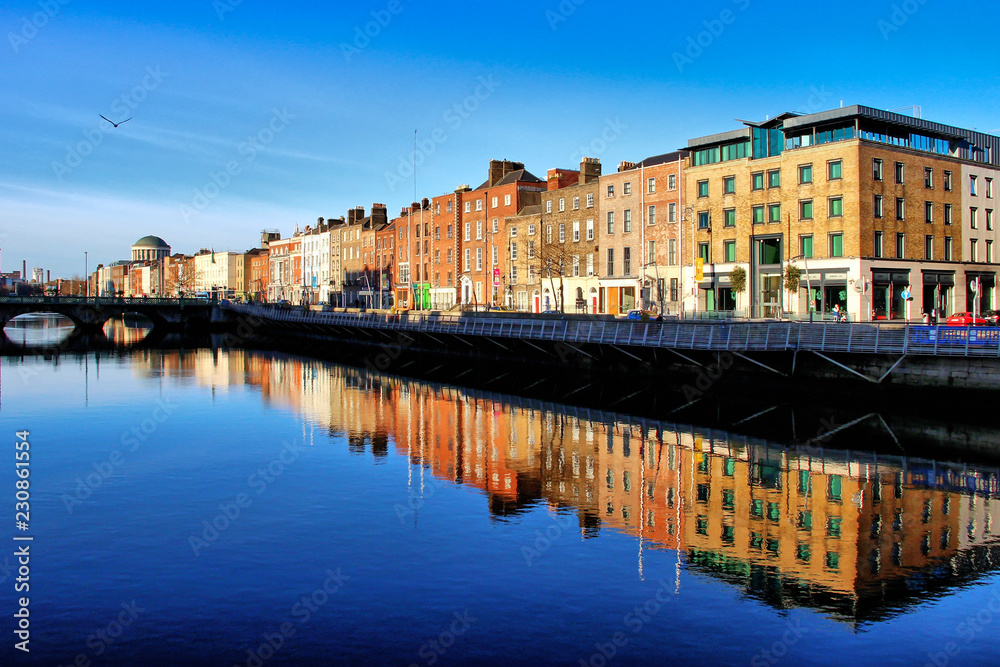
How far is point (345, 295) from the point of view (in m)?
124

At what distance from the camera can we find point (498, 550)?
16016 millimetres

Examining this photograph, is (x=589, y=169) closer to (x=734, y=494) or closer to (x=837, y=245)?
(x=837, y=245)

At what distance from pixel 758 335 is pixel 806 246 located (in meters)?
20.1

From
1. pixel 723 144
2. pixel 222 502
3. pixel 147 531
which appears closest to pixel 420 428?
pixel 222 502

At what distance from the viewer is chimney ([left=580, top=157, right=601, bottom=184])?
241 ft

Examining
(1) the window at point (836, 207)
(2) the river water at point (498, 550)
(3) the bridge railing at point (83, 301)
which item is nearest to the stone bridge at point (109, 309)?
(3) the bridge railing at point (83, 301)

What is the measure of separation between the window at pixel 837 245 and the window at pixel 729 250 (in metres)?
7.54

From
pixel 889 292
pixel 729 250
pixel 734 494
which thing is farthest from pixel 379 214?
pixel 734 494

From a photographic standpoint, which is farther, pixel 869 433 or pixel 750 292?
pixel 750 292

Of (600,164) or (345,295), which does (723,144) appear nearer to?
(600,164)

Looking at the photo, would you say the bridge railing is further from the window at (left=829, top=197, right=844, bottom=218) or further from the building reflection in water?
the window at (left=829, top=197, right=844, bottom=218)

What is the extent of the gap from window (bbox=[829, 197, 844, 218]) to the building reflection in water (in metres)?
26.2

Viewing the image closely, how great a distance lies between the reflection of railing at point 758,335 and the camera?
2922 cm

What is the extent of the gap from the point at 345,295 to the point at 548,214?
56.8 m
